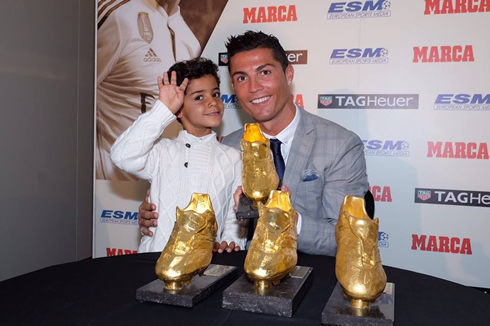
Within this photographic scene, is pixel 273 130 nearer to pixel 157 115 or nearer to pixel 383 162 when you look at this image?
pixel 157 115

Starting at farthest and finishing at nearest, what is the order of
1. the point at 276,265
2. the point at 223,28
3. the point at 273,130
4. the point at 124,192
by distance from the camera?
the point at 124,192 → the point at 223,28 → the point at 273,130 → the point at 276,265

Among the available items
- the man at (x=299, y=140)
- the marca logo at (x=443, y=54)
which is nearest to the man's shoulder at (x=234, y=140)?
the man at (x=299, y=140)

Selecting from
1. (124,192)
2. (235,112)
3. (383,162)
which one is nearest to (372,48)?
(383,162)

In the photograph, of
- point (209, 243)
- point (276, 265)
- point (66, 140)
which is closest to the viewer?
point (276, 265)

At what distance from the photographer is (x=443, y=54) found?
305 centimetres

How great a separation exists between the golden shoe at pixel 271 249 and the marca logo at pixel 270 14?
250 cm

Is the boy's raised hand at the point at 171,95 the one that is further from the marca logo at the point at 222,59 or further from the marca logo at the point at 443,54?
the marca logo at the point at 443,54

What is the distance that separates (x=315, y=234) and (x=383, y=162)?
5.05 feet

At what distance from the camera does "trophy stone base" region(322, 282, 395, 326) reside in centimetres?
100

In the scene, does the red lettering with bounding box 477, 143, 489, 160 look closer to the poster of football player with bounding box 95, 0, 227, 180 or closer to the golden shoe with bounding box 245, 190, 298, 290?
the poster of football player with bounding box 95, 0, 227, 180

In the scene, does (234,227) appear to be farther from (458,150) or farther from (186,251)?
(458,150)

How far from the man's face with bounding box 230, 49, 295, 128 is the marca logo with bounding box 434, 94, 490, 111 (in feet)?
4.25

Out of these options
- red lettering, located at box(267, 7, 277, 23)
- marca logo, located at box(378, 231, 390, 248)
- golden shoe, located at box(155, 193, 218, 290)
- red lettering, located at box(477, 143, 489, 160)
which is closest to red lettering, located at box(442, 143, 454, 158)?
red lettering, located at box(477, 143, 489, 160)

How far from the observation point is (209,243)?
1.23 meters
